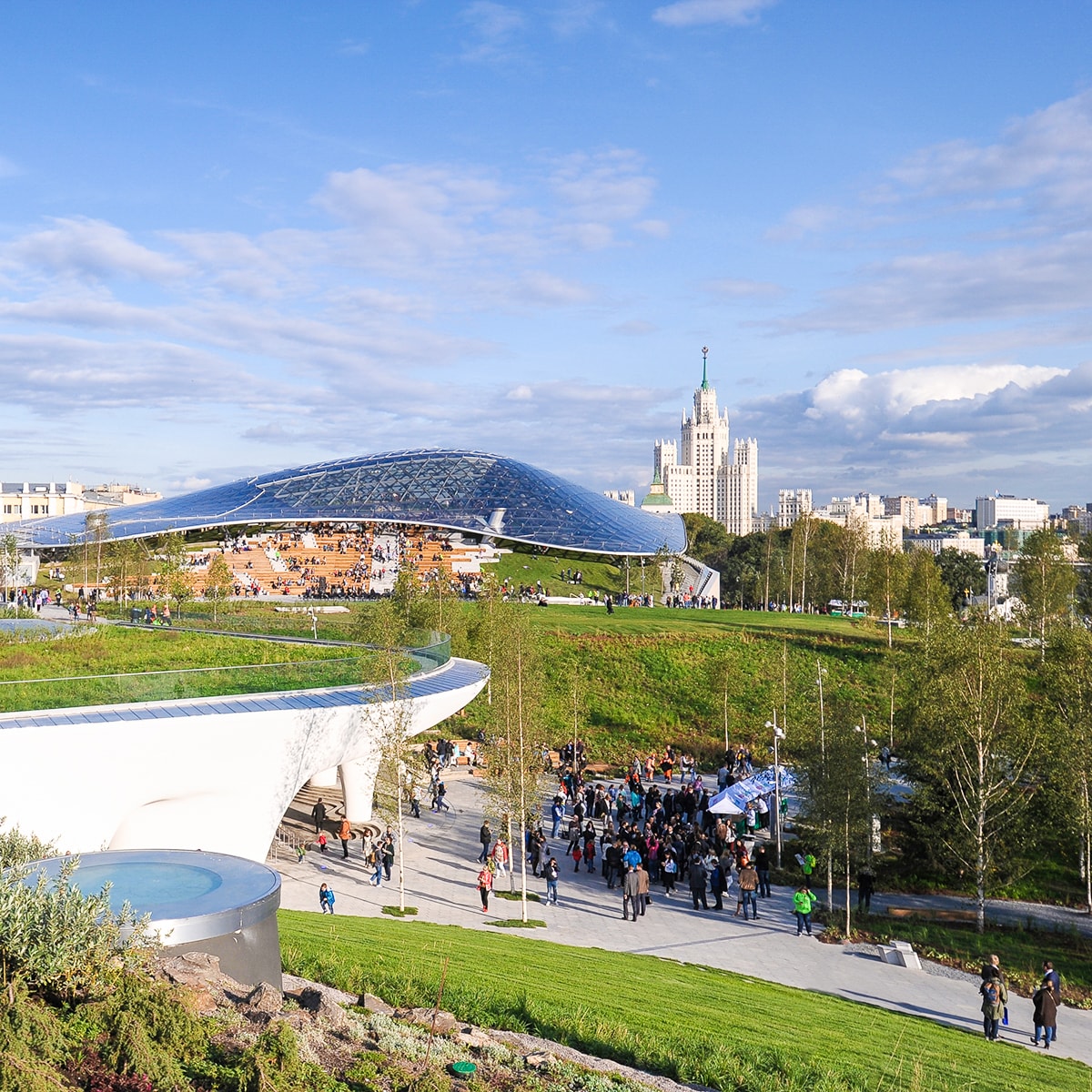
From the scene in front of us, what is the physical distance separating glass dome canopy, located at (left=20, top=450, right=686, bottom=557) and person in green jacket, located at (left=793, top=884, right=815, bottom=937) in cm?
4412

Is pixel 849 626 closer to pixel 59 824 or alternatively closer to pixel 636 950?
pixel 636 950

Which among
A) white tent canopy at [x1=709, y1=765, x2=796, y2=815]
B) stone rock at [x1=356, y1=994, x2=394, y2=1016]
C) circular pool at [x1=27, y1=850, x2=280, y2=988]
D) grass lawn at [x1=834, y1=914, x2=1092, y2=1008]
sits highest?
circular pool at [x1=27, y1=850, x2=280, y2=988]

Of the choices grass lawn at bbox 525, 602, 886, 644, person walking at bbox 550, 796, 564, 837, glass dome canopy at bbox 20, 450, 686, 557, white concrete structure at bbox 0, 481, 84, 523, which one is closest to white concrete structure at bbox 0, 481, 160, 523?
white concrete structure at bbox 0, 481, 84, 523

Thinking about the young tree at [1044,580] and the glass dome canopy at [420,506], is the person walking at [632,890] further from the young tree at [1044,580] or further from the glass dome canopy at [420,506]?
the glass dome canopy at [420,506]

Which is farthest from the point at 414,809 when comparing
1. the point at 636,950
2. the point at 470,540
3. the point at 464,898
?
the point at 470,540

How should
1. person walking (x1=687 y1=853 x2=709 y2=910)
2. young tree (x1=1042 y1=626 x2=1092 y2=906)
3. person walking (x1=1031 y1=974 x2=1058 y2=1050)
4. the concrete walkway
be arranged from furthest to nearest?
1. young tree (x1=1042 y1=626 x2=1092 y2=906)
2. person walking (x1=687 y1=853 x2=709 y2=910)
3. the concrete walkway
4. person walking (x1=1031 y1=974 x2=1058 y2=1050)

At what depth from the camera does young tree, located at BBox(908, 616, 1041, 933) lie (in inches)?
645

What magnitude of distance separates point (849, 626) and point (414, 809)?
24.9m

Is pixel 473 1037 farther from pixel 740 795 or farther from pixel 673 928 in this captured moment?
pixel 740 795

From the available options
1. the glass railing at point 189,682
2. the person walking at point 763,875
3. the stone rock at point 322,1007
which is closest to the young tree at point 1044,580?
the person walking at point 763,875

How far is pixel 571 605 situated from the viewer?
44.1 meters

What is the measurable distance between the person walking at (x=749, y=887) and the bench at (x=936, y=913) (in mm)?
2576

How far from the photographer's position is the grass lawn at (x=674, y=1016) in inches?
292

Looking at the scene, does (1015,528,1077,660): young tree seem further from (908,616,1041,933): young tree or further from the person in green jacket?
the person in green jacket
